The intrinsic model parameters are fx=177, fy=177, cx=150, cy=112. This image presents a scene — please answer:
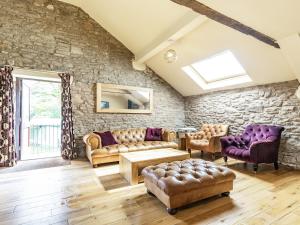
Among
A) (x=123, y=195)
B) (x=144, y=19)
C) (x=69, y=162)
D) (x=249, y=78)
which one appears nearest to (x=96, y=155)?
(x=69, y=162)

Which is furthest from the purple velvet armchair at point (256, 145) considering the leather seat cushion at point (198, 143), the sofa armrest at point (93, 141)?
the sofa armrest at point (93, 141)

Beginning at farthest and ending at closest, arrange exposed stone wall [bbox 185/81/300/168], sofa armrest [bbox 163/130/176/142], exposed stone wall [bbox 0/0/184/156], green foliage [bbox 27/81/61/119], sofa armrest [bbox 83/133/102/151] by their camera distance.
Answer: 1. green foliage [bbox 27/81/61/119]
2. sofa armrest [bbox 163/130/176/142]
3. exposed stone wall [bbox 0/0/184/156]
4. sofa armrest [bbox 83/133/102/151]
5. exposed stone wall [bbox 185/81/300/168]

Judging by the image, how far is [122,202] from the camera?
7.45 ft

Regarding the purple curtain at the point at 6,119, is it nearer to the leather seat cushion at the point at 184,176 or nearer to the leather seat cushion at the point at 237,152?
the leather seat cushion at the point at 184,176

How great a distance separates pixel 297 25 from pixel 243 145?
244 centimetres

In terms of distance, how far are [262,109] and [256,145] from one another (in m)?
1.29

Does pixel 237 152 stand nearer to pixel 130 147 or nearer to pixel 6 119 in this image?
pixel 130 147

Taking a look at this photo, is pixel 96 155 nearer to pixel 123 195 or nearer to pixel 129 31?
pixel 123 195

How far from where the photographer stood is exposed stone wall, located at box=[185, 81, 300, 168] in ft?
11.8

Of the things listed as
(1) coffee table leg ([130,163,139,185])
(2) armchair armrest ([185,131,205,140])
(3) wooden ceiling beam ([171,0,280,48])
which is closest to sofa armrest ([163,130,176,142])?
(2) armchair armrest ([185,131,205,140])

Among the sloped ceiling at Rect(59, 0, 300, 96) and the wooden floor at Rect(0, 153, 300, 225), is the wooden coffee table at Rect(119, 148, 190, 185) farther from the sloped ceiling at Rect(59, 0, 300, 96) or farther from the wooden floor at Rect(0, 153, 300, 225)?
the sloped ceiling at Rect(59, 0, 300, 96)

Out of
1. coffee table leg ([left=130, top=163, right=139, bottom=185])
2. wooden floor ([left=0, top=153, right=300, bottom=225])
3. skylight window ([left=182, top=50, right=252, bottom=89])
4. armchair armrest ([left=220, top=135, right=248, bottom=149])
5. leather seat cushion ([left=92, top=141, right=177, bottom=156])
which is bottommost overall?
wooden floor ([left=0, top=153, right=300, bottom=225])

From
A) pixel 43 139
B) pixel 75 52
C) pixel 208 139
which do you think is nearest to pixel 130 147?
pixel 208 139

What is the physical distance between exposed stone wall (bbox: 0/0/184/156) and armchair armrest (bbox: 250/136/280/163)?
10.1ft
